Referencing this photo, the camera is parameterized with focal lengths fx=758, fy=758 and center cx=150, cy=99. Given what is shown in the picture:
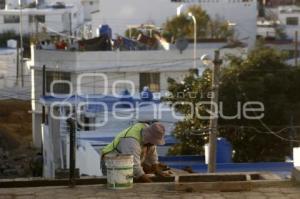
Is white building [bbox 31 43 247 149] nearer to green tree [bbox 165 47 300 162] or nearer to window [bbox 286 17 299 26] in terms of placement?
green tree [bbox 165 47 300 162]

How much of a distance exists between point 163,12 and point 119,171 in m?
45.6

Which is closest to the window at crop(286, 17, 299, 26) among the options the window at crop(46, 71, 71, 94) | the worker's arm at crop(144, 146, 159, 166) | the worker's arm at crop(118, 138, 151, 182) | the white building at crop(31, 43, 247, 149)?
the white building at crop(31, 43, 247, 149)

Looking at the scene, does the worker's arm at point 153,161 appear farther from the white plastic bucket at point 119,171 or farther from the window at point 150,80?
the window at point 150,80

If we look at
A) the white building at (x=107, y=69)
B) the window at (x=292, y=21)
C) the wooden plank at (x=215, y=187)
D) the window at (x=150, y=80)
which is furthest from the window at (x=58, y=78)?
Result: the window at (x=292, y=21)

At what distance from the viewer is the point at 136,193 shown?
707cm

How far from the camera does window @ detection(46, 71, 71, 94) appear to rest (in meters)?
29.8

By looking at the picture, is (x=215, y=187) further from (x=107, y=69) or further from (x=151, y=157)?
(x=107, y=69)

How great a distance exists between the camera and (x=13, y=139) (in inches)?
1344

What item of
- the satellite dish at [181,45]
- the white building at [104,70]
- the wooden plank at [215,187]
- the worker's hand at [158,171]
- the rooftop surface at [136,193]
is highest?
the satellite dish at [181,45]

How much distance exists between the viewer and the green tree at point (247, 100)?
62.0ft

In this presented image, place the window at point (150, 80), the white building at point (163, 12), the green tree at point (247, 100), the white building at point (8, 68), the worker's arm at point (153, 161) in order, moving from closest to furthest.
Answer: the worker's arm at point (153, 161) < the green tree at point (247, 100) < the window at point (150, 80) < the white building at point (8, 68) < the white building at point (163, 12)

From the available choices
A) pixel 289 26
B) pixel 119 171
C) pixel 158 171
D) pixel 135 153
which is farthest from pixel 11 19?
pixel 119 171

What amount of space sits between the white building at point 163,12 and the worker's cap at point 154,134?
40445mm

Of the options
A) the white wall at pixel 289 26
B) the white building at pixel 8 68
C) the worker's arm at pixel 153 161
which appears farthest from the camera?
the white wall at pixel 289 26
